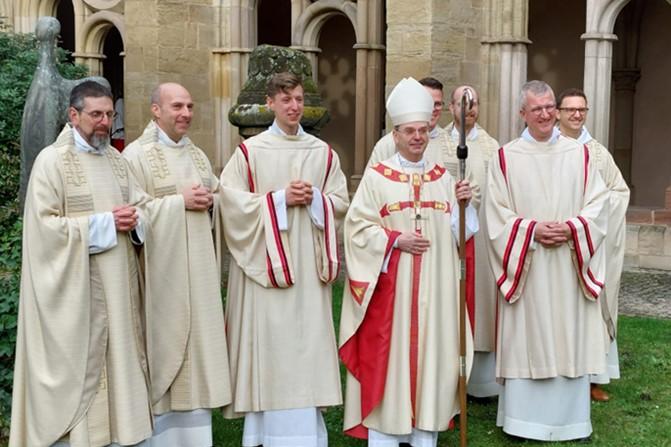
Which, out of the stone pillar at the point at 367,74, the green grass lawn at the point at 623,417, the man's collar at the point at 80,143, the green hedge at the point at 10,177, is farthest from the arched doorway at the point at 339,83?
the man's collar at the point at 80,143

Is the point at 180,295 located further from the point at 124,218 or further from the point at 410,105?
the point at 410,105

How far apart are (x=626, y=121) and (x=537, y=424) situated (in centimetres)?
1081

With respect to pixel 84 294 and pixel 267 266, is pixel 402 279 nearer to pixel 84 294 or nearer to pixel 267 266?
pixel 267 266

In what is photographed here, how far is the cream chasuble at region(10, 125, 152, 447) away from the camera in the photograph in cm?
415

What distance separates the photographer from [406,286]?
4.82 m

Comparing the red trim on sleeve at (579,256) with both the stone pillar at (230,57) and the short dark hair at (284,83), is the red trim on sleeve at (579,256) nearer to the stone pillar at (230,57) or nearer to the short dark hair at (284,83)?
the short dark hair at (284,83)

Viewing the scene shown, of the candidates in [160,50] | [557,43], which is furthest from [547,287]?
[557,43]

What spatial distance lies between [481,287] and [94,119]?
9.16ft

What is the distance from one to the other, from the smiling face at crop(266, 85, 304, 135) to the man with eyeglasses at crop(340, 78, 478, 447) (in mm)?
479

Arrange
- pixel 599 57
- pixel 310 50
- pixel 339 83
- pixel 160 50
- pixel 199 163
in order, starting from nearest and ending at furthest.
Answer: pixel 199 163
pixel 599 57
pixel 160 50
pixel 310 50
pixel 339 83

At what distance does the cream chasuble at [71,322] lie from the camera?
4.15 metres

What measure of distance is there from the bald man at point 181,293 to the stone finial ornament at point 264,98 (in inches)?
83.2

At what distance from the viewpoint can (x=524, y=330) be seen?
17.0 ft

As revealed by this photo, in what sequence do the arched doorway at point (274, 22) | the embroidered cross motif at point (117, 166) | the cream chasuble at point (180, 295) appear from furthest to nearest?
the arched doorway at point (274, 22) → the cream chasuble at point (180, 295) → the embroidered cross motif at point (117, 166)
